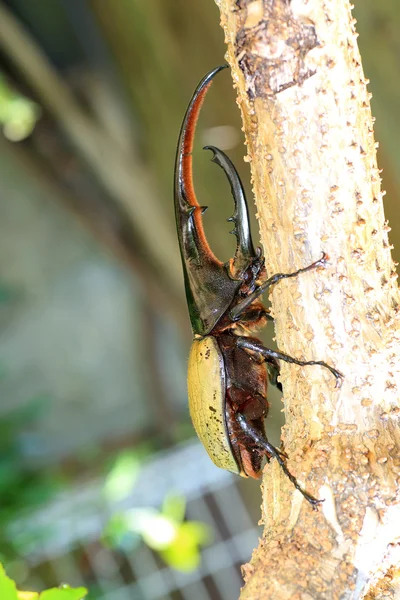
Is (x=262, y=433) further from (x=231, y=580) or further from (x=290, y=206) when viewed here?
(x=231, y=580)

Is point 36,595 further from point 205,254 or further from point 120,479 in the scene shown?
point 120,479

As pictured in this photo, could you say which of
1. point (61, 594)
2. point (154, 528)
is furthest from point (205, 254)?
point (154, 528)

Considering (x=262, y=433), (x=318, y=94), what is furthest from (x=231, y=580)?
(x=318, y=94)

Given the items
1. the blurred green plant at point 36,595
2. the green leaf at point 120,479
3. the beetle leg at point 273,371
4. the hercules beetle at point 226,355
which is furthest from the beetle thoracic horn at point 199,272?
the green leaf at point 120,479

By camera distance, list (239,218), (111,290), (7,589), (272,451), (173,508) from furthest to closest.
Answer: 1. (111,290)
2. (173,508)
3. (239,218)
4. (272,451)
5. (7,589)

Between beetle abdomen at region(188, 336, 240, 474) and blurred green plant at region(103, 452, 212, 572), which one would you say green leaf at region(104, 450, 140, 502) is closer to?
blurred green plant at region(103, 452, 212, 572)

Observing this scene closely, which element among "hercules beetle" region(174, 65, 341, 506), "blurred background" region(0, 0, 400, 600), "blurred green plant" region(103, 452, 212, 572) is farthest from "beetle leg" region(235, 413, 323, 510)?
"blurred green plant" region(103, 452, 212, 572)

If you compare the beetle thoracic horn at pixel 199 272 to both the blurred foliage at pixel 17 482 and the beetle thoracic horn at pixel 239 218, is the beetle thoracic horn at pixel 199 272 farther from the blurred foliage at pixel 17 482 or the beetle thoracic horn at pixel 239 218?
the blurred foliage at pixel 17 482
